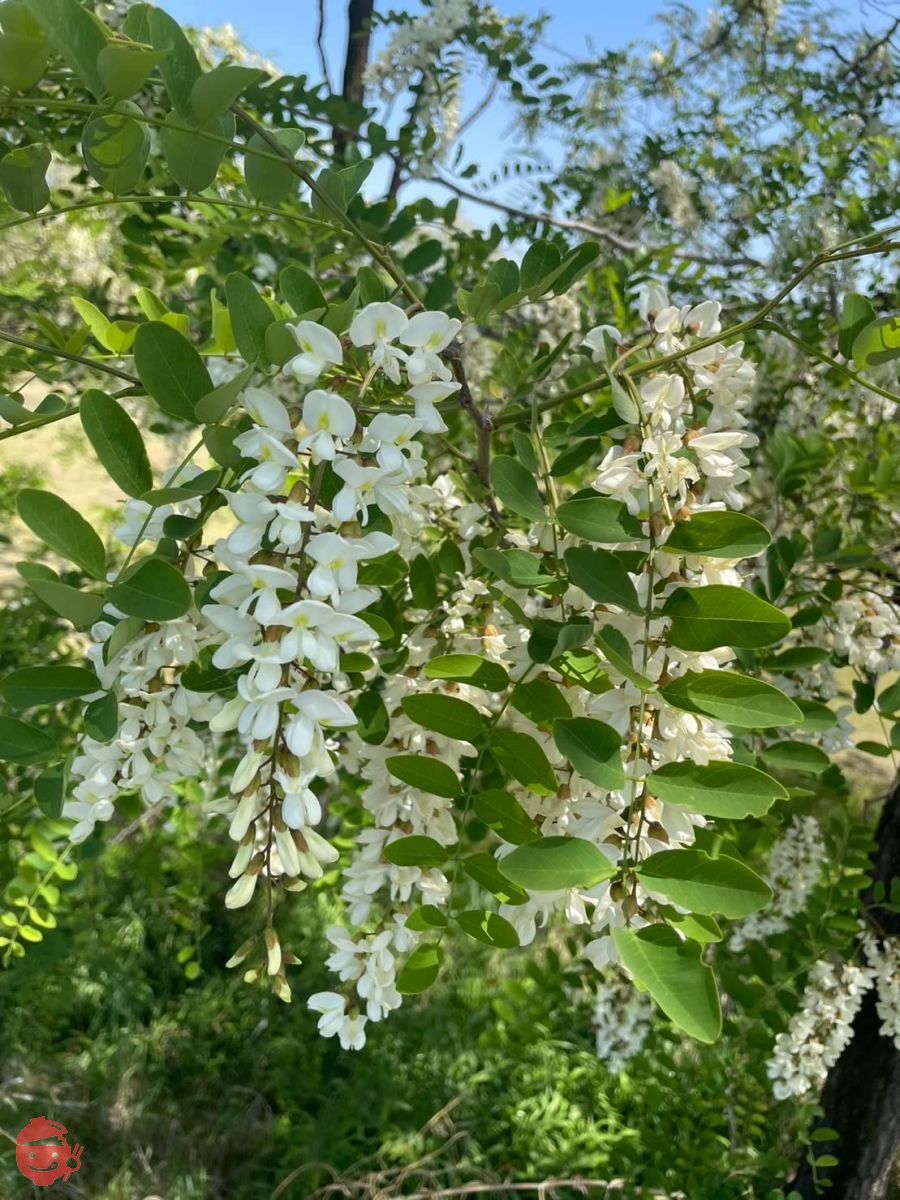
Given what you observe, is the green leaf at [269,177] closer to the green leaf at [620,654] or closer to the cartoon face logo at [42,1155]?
the green leaf at [620,654]

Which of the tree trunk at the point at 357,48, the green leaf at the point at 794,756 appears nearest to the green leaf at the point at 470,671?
the green leaf at the point at 794,756

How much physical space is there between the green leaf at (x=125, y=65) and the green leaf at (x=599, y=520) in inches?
14.9

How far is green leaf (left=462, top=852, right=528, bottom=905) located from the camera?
25.5 inches

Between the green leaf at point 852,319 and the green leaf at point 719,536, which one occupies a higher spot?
the green leaf at point 852,319

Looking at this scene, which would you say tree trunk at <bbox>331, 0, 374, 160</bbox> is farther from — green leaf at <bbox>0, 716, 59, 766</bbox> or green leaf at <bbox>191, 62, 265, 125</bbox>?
green leaf at <bbox>0, 716, 59, 766</bbox>

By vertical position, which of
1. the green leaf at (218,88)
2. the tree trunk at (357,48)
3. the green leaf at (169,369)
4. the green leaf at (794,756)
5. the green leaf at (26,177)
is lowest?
the green leaf at (794,756)

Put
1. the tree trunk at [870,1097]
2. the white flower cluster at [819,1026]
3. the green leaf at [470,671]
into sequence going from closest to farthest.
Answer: the green leaf at [470,671], the white flower cluster at [819,1026], the tree trunk at [870,1097]

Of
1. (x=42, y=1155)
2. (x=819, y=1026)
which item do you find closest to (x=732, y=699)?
(x=819, y=1026)

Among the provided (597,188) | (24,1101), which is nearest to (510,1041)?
(24,1101)

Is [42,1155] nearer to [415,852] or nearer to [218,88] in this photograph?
[415,852]

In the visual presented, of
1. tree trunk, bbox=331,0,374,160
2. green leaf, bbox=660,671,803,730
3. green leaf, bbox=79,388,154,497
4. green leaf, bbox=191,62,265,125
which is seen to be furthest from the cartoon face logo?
tree trunk, bbox=331,0,374,160

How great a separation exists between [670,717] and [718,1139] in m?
1.30

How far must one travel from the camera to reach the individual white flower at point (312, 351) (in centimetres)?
54

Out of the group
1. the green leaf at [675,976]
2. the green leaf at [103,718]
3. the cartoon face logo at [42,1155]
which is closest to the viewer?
the green leaf at [675,976]
